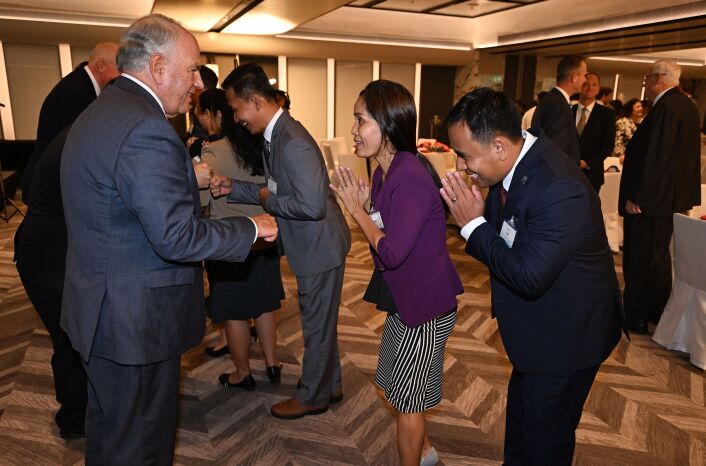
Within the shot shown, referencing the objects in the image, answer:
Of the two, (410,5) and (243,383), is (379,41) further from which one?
(243,383)

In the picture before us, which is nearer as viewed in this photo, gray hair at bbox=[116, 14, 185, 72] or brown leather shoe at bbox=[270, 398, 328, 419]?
gray hair at bbox=[116, 14, 185, 72]

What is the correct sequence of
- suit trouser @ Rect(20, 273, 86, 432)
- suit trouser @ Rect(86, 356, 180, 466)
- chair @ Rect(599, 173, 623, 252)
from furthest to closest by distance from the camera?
chair @ Rect(599, 173, 623, 252) → suit trouser @ Rect(20, 273, 86, 432) → suit trouser @ Rect(86, 356, 180, 466)

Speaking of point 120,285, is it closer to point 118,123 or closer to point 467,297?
point 118,123

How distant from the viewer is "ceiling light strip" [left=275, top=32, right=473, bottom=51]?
30.2 ft

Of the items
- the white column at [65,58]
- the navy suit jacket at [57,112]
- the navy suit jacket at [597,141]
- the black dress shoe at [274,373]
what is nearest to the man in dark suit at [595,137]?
the navy suit jacket at [597,141]

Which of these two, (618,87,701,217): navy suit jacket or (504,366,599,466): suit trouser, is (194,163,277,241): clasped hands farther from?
(618,87,701,217): navy suit jacket

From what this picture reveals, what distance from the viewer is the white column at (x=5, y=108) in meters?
8.84

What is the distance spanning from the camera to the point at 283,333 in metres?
3.44

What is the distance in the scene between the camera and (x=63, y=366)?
2.27 meters

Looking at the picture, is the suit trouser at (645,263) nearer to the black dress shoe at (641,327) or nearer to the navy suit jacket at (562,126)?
the black dress shoe at (641,327)

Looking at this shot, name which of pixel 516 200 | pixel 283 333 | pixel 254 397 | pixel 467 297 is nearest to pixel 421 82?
pixel 467 297

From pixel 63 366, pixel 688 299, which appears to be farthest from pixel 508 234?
pixel 688 299

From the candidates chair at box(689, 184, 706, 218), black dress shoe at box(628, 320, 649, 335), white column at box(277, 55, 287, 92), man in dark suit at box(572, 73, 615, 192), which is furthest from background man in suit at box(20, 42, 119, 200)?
white column at box(277, 55, 287, 92)

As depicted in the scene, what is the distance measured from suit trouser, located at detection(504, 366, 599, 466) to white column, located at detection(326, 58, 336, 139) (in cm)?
1086
